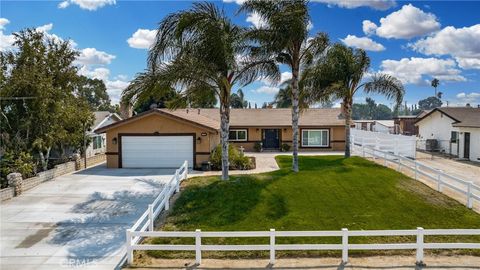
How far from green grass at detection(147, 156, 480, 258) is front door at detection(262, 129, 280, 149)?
46.0 ft

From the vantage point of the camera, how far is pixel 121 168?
23.0 meters

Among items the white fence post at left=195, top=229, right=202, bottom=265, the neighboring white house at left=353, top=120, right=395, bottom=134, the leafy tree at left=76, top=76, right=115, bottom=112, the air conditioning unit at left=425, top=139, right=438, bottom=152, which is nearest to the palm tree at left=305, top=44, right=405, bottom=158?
the air conditioning unit at left=425, top=139, right=438, bottom=152

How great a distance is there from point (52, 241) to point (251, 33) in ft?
37.8

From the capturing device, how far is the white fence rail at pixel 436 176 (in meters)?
13.4

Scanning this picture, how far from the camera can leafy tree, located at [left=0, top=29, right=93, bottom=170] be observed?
1902 centimetres

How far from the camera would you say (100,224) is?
40.0ft

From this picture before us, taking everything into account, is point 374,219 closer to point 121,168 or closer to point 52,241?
point 52,241

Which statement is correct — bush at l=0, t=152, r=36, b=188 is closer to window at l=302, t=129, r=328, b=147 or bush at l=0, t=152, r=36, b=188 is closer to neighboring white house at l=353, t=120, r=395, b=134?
window at l=302, t=129, r=328, b=147

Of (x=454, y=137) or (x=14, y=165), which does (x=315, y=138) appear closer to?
(x=454, y=137)

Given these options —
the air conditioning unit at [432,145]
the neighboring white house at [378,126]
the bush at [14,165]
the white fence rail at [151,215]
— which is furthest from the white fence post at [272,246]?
the neighboring white house at [378,126]

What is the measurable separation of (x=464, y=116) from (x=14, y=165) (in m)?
32.0

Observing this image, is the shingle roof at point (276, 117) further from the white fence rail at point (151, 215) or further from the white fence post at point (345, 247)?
the white fence post at point (345, 247)

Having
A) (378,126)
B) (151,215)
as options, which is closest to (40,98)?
(151,215)

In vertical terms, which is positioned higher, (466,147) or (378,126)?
(378,126)
